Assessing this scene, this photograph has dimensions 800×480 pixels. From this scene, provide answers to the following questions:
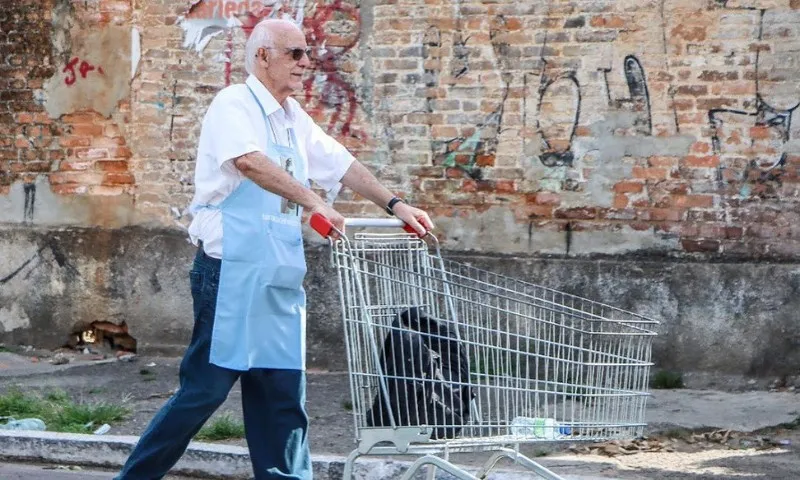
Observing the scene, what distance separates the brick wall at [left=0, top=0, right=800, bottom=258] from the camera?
8.34 m

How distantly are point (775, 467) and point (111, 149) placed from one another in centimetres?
524

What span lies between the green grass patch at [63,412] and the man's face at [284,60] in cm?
290

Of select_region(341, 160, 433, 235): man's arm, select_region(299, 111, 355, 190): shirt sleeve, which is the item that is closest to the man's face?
select_region(299, 111, 355, 190): shirt sleeve

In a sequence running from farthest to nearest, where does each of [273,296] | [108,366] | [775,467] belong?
1. [108,366]
2. [775,467]
3. [273,296]

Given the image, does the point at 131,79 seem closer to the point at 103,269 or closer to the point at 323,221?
the point at 103,269

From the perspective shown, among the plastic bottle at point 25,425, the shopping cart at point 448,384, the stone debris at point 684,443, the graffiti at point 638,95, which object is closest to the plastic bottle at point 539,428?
the shopping cart at point 448,384

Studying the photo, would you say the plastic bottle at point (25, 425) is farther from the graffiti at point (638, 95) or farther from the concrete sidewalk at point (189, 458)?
the graffiti at point (638, 95)

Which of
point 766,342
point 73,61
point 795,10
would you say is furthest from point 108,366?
point 795,10

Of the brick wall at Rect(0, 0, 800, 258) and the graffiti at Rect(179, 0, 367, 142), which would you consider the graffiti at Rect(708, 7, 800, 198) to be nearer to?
the brick wall at Rect(0, 0, 800, 258)

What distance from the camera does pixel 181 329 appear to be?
9.44 m

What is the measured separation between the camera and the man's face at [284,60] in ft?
16.4

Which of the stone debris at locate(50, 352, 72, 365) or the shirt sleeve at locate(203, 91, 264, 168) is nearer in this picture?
the shirt sleeve at locate(203, 91, 264, 168)

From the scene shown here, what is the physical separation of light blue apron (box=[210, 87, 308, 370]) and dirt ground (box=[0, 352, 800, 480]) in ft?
6.61

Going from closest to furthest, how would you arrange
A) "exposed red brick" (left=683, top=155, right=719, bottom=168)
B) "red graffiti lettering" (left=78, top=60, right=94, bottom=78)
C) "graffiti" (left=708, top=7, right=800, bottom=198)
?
"graffiti" (left=708, top=7, right=800, bottom=198) < "exposed red brick" (left=683, top=155, right=719, bottom=168) < "red graffiti lettering" (left=78, top=60, right=94, bottom=78)
